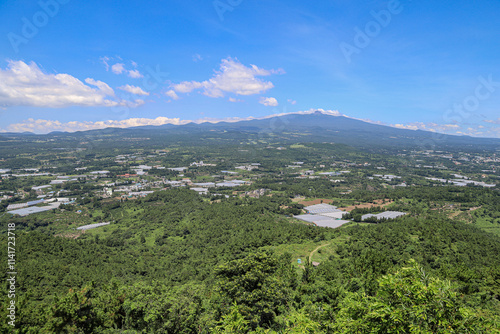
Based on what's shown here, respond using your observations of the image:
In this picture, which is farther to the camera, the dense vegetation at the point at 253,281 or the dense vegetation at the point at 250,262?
the dense vegetation at the point at 250,262

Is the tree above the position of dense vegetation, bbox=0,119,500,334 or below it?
above

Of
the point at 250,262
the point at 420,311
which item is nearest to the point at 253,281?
the point at 250,262

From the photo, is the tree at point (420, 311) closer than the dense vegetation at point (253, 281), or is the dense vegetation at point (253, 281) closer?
the tree at point (420, 311)

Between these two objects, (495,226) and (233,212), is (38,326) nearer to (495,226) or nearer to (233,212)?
(233,212)

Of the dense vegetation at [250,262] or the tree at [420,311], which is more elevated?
the tree at [420,311]

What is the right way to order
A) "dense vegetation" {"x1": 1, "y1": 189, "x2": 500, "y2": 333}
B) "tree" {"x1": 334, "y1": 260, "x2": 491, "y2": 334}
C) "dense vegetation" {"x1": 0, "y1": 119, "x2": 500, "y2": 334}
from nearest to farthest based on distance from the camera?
"tree" {"x1": 334, "y1": 260, "x2": 491, "y2": 334} → "dense vegetation" {"x1": 1, "y1": 189, "x2": 500, "y2": 333} → "dense vegetation" {"x1": 0, "y1": 119, "x2": 500, "y2": 334}

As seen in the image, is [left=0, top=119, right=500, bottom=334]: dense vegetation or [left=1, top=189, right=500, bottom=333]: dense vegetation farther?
[left=0, top=119, right=500, bottom=334]: dense vegetation

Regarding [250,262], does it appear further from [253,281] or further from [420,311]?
[420,311]

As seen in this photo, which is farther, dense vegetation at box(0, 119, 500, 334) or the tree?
dense vegetation at box(0, 119, 500, 334)

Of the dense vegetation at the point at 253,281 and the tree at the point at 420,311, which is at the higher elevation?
the tree at the point at 420,311

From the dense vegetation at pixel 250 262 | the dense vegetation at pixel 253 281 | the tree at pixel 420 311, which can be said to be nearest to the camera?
the tree at pixel 420 311

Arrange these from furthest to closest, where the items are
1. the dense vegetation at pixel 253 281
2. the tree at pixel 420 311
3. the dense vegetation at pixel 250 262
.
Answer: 1. the dense vegetation at pixel 250 262
2. the dense vegetation at pixel 253 281
3. the tree at pixel 420 311

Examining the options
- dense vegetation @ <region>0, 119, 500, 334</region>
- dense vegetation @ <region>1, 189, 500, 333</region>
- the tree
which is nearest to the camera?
the tree
